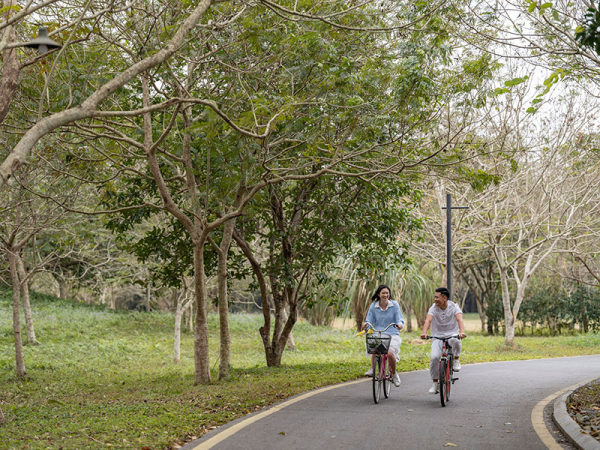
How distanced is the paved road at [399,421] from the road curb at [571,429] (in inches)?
13.3

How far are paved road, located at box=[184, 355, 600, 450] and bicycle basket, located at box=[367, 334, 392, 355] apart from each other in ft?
Answer: 2.59

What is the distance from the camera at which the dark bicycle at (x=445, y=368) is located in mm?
9539

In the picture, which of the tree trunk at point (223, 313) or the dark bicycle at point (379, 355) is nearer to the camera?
the dark bicycle at point (379, 355)

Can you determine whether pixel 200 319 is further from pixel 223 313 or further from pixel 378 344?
pixel 378 344

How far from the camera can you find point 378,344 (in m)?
10.3

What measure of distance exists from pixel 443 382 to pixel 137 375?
10.7m

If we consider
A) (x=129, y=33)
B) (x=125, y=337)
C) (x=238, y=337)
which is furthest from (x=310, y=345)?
(x=129, y=33)

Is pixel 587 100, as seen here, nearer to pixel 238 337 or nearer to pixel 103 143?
pixel 103 143

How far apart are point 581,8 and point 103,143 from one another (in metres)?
9.35

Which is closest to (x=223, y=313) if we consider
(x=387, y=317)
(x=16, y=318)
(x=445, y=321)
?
(x=387, y=317)

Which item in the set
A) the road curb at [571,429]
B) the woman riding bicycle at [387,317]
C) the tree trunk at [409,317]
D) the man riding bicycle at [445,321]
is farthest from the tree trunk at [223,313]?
the tree trunk at [409,317]

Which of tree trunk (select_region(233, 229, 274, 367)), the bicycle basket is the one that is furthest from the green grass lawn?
the bicycle basket

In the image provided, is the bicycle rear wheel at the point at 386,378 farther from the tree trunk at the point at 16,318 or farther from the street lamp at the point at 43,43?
the tree trunk at the point at 16,318

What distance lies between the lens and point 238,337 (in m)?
32.7
